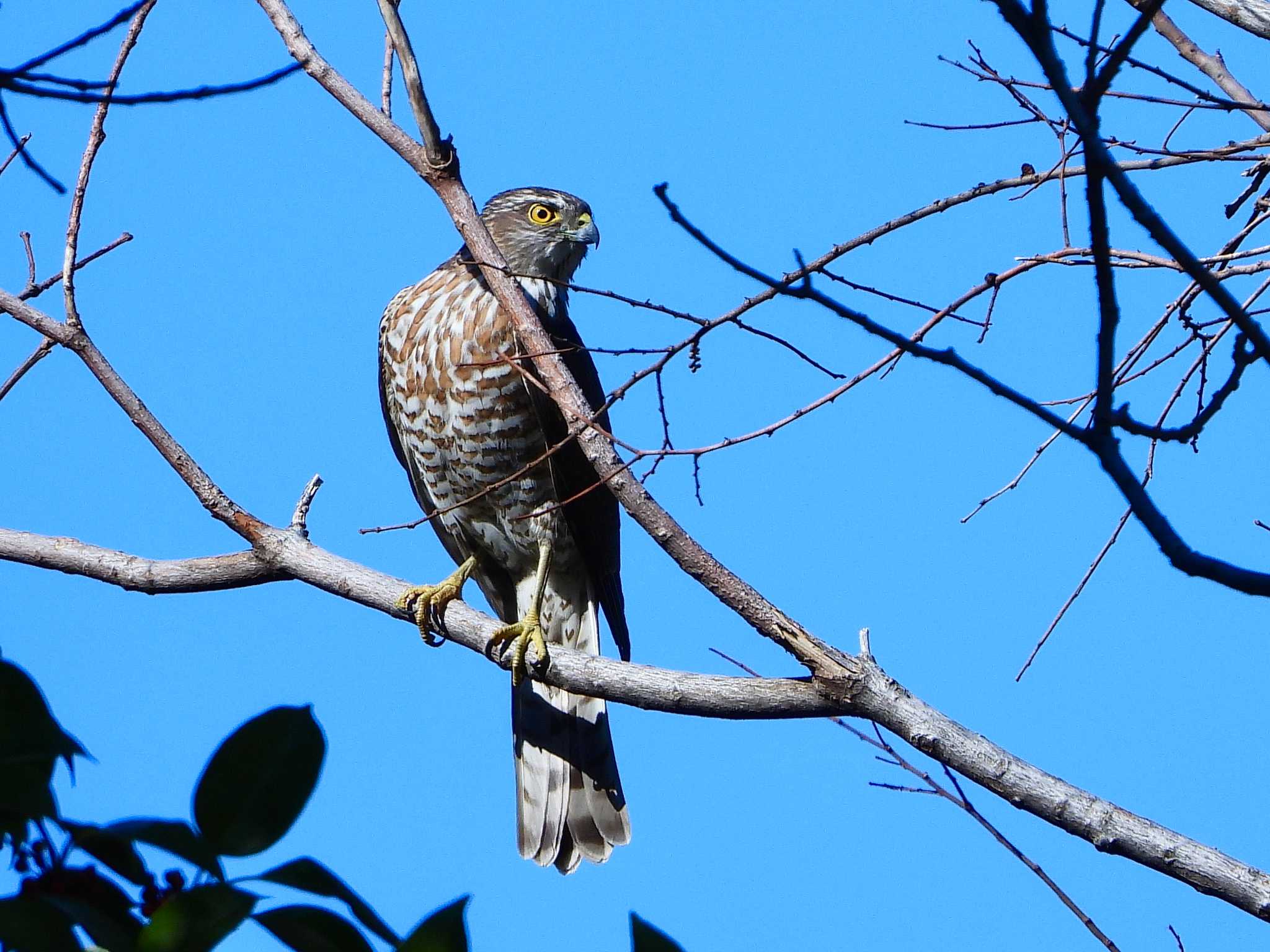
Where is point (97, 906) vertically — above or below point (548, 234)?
below

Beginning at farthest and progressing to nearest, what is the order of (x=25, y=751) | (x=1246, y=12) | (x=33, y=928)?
(x=1246, y=12) → (x=25, y=751) → (x=33, y=928)

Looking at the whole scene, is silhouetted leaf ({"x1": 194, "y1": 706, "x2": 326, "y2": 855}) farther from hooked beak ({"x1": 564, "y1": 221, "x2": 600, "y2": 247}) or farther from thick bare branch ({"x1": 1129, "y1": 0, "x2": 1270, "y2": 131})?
hooked beak ({"x1": 564, "y1": 221, "x2": 600, "y2": 247})

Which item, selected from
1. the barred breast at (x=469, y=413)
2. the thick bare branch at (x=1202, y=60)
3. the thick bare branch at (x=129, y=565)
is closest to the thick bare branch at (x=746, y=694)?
the thick bare branch at (x=129, y=565)

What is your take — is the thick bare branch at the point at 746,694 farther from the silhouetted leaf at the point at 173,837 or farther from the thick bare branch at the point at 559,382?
the silhouetted leaf at the point at 173,837

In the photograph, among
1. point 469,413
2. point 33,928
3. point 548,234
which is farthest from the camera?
point 548,234

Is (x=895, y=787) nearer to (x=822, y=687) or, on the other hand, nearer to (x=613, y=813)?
(x=822, y=687)

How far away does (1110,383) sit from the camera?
59.7 inches

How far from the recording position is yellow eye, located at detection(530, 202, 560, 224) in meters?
5.38

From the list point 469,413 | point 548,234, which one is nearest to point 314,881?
point 469,413

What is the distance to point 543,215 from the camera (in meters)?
5.39

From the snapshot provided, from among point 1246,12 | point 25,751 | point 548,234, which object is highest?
point 548,234

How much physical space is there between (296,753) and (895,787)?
229 centimetres

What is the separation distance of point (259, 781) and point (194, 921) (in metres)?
0.12

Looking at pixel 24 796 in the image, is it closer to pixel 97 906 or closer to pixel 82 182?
pixel 97 906
